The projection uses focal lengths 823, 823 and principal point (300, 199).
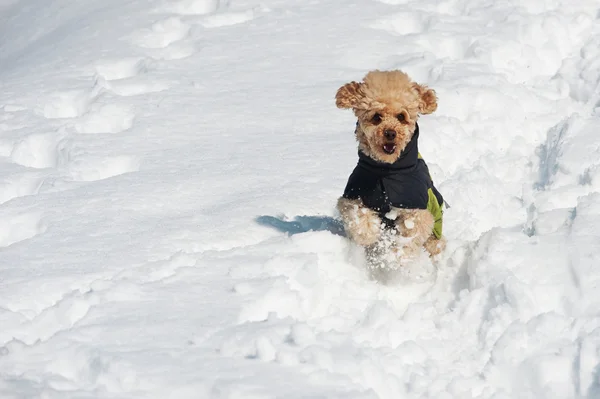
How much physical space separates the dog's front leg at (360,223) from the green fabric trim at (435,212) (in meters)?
0.32


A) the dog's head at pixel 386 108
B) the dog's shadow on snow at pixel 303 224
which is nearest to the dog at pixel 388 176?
the dog's head at pixel 386 108

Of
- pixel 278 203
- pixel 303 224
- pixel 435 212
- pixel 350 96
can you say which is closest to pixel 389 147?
pixel 350 96

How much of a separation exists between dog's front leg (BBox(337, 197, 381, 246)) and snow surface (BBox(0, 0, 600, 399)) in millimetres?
115

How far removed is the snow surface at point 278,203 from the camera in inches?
128

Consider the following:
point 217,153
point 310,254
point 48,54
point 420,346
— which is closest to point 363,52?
point 217,153

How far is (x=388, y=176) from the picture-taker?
171 inches

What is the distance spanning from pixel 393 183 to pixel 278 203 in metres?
0.91

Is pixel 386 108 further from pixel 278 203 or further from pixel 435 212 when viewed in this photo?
pixel 278 203

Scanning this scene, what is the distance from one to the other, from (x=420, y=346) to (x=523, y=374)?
0.45 m

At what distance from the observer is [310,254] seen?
13.9 feet

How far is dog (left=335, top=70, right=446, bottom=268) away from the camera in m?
4.29

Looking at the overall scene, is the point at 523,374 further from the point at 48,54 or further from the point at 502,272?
the point at 48,54

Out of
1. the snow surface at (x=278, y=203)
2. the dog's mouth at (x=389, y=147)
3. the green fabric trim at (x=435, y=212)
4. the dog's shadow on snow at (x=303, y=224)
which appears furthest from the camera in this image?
the dog's shadow on snow at (x=303, y=224)

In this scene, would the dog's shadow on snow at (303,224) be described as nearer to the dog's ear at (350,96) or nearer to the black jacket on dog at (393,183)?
the black jacket on dog at (393,183)
